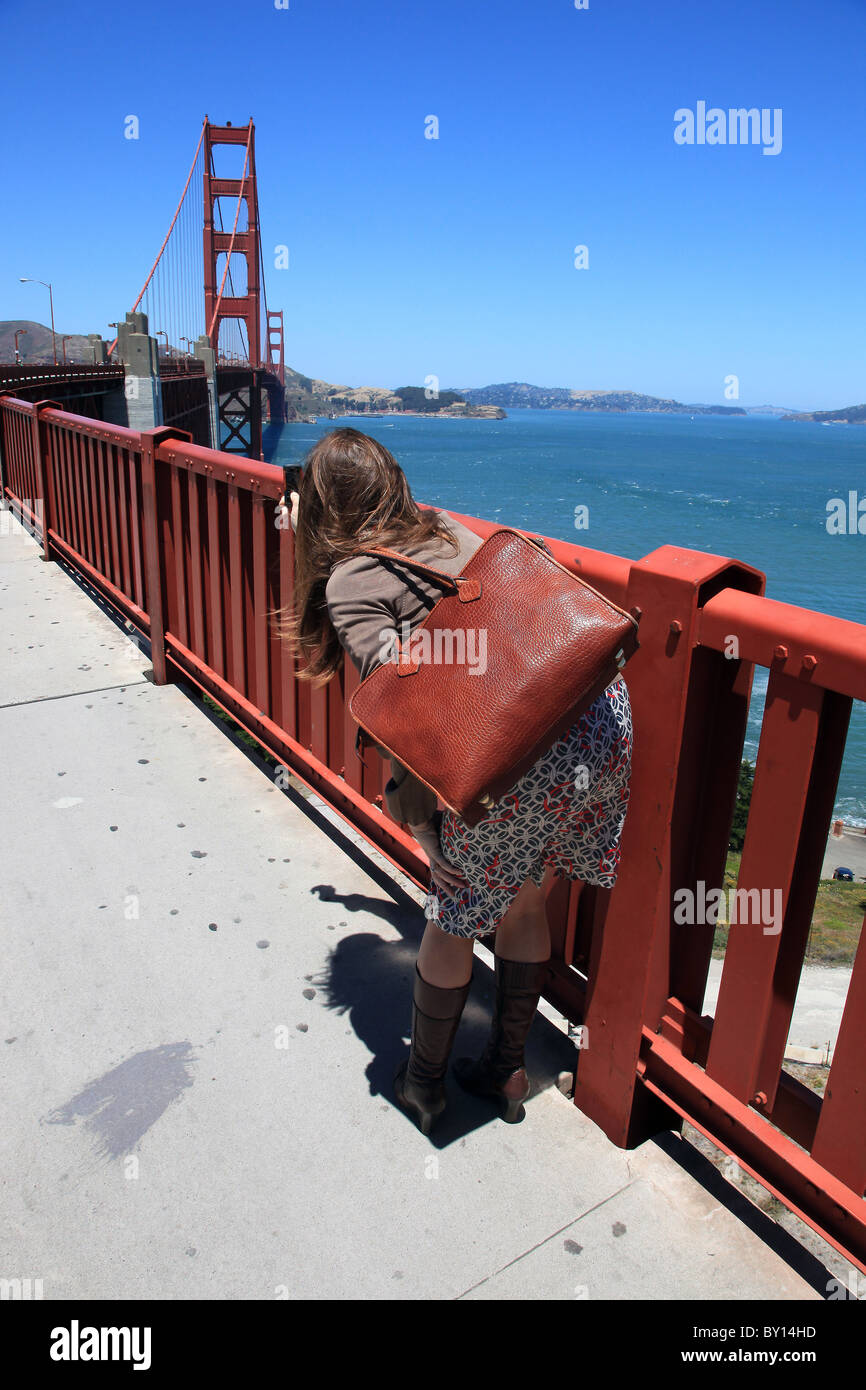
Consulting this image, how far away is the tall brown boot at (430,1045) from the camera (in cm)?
188

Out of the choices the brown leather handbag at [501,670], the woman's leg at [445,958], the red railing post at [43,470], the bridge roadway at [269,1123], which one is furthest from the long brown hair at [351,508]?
the red railing post at [43,470]

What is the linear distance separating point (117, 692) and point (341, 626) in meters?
2.90

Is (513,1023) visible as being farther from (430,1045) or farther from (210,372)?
(210,372)

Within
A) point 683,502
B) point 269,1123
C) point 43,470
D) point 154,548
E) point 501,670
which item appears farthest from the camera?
point 683,502

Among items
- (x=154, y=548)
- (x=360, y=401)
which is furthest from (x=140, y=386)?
(x=360, y=401)

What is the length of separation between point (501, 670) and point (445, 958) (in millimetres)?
669

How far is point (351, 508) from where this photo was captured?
1753mm

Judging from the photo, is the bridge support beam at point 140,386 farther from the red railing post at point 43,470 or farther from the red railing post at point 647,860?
the red railing post at point 647,860

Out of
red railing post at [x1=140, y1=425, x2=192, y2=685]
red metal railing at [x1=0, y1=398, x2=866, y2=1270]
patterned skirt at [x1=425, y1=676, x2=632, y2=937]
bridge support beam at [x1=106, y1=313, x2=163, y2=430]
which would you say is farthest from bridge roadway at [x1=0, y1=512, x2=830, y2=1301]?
bridge support beam at [x1=106, y1=313, x2=163, y2=430]

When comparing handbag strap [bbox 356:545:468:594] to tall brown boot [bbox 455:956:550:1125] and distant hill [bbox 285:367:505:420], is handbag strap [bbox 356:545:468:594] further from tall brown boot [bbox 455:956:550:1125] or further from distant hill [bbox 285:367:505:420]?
distant hill [bbox 285:367:505:420]

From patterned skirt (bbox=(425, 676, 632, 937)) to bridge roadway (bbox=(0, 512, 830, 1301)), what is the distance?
1.66 ft

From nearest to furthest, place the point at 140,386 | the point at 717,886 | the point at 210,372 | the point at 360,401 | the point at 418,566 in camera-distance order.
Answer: the point at 418,566
the point at 717,886
the point at 140,386
the point at 210,372
the point at 360,401

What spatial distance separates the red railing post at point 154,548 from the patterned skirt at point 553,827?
110 inches

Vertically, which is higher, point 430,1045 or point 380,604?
point 380,604
